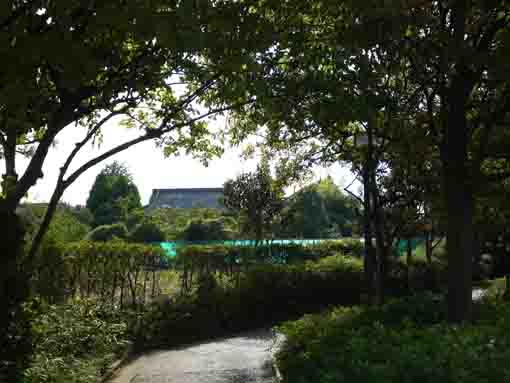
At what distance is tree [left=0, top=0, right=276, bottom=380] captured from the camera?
12.3ft

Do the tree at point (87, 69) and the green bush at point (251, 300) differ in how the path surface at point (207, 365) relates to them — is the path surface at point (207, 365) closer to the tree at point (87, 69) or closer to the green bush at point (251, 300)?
the green bush at point (251, 300)

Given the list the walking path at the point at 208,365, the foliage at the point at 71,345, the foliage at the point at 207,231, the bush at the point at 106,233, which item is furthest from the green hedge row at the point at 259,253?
the bush at the point at 106,233

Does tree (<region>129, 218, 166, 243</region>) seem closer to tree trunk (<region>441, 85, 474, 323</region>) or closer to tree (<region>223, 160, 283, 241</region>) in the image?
tree (<region>223, 160, 283, 241</region>)

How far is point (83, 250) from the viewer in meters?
11.7

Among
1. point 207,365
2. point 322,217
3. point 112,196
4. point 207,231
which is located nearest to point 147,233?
point 207,231

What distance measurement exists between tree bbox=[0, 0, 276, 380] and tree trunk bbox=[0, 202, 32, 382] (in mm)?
12

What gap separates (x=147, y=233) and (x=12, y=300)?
23.9 metres

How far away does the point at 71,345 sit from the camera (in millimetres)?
7469

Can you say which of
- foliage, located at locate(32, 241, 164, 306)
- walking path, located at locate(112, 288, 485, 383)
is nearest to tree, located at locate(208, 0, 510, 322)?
walking path, located at locate(112, 288, 485, 383)

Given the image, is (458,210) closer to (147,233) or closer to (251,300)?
(251,300)

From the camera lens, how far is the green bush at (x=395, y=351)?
13.8 feet

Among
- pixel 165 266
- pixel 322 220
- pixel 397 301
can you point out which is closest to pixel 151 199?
pixel 322 220

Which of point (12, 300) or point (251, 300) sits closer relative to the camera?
point (12, 300)

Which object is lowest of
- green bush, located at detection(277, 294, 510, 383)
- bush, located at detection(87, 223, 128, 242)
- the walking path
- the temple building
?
the walking path
